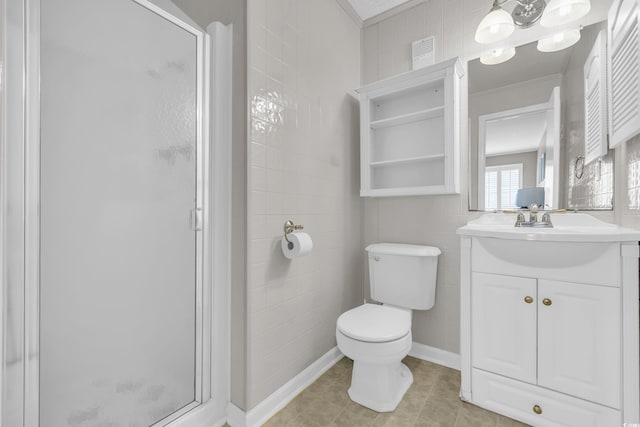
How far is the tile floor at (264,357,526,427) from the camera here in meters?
1.43

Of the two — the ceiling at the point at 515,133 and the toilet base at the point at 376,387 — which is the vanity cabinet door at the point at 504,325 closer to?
the toilet base at the point at 376,387

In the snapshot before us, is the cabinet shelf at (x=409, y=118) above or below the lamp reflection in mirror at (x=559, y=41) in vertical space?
below

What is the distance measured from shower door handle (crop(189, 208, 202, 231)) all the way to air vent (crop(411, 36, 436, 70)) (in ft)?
5.59

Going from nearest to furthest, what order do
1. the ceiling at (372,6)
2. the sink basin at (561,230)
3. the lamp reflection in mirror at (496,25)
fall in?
the sink basin at (561,230)
the lamp reflection in mirror at (496,25)
the ceiling at (372,6)

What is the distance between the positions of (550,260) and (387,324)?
0.80m

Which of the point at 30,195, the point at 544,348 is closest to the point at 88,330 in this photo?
the point at 30,195

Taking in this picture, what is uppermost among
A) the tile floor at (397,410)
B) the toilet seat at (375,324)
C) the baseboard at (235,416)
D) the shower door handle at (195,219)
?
the shower door handle at (195,219)

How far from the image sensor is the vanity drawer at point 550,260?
120 cm

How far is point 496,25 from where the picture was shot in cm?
162

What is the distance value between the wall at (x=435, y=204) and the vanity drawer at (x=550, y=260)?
0.44 meters

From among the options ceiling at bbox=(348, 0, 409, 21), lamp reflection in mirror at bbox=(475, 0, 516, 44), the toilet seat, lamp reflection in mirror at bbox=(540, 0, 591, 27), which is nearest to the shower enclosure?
the toilet seat

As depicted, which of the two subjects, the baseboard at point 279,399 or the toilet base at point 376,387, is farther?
the toilet base at point 376,387

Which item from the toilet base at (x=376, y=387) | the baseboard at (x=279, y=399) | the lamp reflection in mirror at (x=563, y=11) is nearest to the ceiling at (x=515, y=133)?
the lamp reflection in mirror at (x=563, y=11)

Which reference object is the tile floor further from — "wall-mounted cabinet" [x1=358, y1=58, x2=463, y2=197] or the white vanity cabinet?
"wall-mounted cabinet" [x1=358, y1=58, x2=463, y2=197]
